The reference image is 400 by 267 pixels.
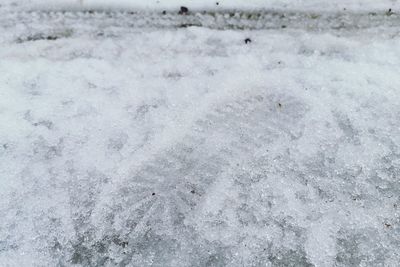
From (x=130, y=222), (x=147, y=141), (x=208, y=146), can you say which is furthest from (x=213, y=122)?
(x=130, y=222)

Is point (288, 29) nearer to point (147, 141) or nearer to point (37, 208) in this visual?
point (147, 141)

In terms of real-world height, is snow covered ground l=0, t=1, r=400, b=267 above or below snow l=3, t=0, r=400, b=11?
below

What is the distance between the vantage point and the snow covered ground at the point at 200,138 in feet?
4.17

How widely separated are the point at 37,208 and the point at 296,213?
2.60 ft

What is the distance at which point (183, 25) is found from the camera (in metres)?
1.86

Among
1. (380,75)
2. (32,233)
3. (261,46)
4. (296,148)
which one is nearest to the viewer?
(32,233)

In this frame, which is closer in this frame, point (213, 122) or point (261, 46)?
point (213, 122)

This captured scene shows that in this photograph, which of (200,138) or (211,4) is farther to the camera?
(211,4)

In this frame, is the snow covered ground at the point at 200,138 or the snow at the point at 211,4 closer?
the snow covered ground at the point at 200,138

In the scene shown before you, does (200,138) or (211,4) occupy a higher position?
(211,4)

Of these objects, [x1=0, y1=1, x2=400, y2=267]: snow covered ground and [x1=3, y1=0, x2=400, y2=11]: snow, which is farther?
[x1=3, y1=0, x2=400, y2=11]: snow

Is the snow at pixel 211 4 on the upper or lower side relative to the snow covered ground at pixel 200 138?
upper

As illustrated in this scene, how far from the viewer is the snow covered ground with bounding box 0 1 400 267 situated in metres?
1.27

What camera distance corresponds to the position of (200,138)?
58.9 inches
